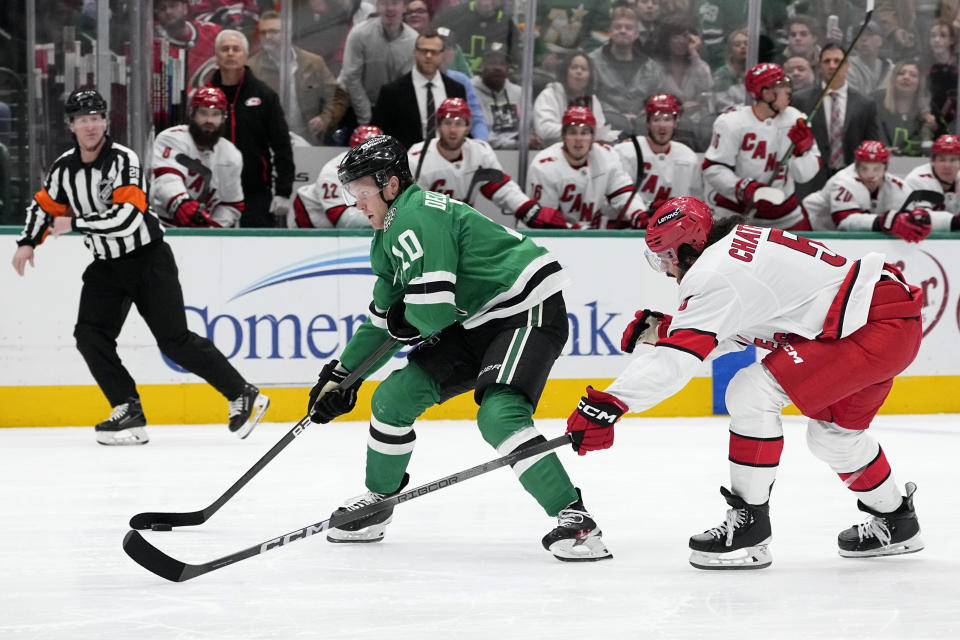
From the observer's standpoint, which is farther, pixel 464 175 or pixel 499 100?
pixel 499 100

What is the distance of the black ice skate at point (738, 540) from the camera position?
2912 millimetres

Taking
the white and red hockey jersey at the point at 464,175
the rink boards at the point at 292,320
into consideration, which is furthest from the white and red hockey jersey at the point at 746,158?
the white and red hockey jersey at the point at 464,175

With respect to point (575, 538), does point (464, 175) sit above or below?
above

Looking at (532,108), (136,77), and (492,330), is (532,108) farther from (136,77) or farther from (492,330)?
(492,330)

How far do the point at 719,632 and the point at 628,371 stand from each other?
624 millimetres

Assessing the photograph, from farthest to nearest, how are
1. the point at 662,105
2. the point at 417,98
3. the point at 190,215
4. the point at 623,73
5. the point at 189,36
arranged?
the point at 623,73
the point at 662,105
the point at 417,98
the point at 189,36
the point at 190,215

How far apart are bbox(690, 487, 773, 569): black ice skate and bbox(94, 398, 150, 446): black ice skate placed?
8.97 ft

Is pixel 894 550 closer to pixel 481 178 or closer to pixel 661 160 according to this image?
pixel 481 178

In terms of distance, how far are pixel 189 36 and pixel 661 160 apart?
2.42m

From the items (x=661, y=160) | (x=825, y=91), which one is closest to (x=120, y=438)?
(x=661, y=160)

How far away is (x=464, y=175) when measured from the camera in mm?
5965

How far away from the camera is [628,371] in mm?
2797

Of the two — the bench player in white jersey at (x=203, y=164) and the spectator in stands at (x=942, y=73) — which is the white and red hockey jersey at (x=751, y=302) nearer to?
the bench player in white jersey at (x=203, y=164)

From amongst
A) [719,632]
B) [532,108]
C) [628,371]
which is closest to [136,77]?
[532,108]
